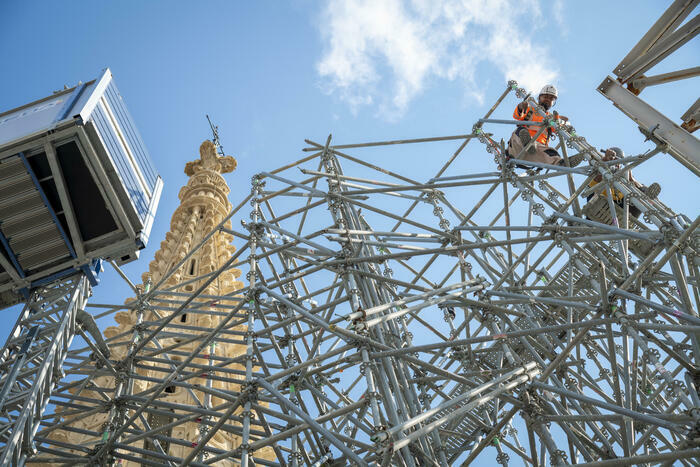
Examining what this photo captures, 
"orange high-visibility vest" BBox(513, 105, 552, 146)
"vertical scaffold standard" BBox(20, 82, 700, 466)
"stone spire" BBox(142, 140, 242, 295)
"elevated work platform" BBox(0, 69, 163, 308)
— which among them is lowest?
"vertical scaffold standard" BBox(20, 82, 700, 466)

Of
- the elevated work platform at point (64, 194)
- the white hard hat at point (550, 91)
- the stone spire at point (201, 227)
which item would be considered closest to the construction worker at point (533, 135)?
the white hard hat at point (550, 91)

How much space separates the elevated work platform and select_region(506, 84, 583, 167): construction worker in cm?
889

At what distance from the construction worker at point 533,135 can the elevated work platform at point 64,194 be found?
8890mm

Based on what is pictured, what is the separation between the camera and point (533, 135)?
15.4 meters

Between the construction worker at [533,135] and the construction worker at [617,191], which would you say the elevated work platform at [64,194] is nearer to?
the construction worker at [533,135]

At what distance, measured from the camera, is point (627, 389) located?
367 inches

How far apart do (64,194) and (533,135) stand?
10.5 m

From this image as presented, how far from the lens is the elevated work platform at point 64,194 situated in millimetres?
14227

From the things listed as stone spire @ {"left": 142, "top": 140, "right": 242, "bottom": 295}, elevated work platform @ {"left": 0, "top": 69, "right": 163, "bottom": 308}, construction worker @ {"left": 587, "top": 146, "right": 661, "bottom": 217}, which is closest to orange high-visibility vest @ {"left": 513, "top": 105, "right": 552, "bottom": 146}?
construction worker @ {"left": 587, "top": 146, "right": 661, "bottom": 217}

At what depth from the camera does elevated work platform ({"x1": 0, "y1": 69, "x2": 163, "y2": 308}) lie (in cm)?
1423

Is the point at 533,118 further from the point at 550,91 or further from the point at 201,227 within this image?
the point at 201,227

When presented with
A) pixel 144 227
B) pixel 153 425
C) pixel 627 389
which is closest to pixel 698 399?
pixel 627 389

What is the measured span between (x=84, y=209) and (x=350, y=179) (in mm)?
6159

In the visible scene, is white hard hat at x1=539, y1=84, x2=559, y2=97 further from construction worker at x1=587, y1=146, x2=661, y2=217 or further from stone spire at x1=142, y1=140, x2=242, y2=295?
stone spire at x1=142, y1=140, x2=242, y2=295
